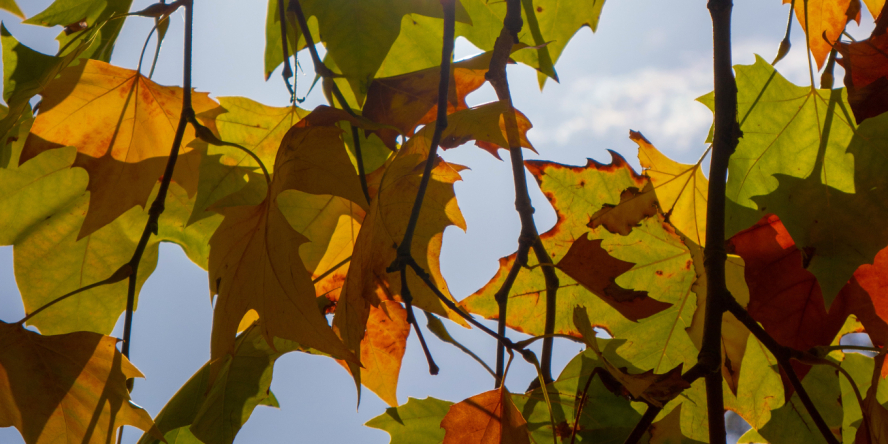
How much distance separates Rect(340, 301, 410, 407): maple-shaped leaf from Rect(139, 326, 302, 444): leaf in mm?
55

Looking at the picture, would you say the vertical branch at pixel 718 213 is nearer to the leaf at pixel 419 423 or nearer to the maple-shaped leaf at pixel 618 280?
the maple-shaped leaf at pixel 618 280

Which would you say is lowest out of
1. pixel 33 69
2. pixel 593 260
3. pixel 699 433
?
pixel 699 433

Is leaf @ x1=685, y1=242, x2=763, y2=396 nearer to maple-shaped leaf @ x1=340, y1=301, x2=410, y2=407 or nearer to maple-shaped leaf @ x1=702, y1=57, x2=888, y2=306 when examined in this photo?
maple-shaped leaf @ x1=702, y1=57, x2=888, y2=306

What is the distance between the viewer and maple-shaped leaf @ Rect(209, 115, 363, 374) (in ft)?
1.02

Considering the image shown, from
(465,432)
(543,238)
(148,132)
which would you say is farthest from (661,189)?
(148,132)

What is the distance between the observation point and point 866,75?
0.39 m

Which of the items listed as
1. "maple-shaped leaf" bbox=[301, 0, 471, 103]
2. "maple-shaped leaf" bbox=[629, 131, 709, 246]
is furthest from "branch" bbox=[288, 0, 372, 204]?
"maple-shaped leaf" bbox=[629, 131, 709, 246]

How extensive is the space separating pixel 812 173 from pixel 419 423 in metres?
0.35

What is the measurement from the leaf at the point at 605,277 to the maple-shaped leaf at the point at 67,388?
31 cm

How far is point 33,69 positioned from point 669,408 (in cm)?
54

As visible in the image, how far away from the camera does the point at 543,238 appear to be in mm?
450

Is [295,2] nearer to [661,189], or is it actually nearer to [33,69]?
[33,69]

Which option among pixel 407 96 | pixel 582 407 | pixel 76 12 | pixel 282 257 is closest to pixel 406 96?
pixel 407 96

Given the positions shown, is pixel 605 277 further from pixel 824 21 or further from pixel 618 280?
pixel 824 21
